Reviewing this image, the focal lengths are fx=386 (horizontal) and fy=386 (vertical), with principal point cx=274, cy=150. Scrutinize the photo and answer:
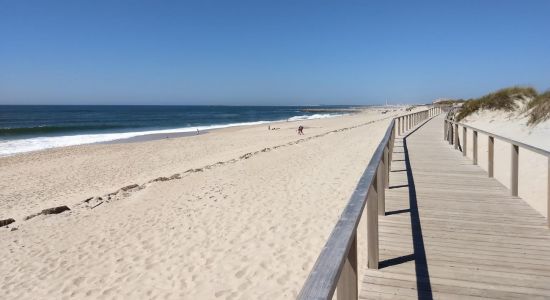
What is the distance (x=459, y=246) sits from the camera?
362cm

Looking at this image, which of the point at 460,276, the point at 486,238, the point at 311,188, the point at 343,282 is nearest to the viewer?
the point at 343,282

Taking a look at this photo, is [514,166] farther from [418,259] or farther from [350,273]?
[350,273]

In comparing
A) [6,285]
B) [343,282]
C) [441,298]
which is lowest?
[6,285]

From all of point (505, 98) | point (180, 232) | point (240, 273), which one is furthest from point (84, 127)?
point (240, 273)

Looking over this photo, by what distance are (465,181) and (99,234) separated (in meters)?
6.31

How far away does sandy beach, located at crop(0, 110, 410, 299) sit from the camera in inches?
186

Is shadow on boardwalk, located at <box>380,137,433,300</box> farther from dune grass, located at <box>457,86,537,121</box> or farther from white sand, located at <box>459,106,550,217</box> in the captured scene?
dune grass, located at <box>457,86,537,121</box>

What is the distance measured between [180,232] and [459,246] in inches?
171

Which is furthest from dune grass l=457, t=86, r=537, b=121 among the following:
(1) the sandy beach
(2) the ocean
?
(2) the ocean

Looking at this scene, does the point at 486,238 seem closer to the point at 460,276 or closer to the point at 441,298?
the point at 460,276

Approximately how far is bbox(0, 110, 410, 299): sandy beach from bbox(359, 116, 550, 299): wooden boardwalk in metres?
1.40

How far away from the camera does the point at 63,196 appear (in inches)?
422

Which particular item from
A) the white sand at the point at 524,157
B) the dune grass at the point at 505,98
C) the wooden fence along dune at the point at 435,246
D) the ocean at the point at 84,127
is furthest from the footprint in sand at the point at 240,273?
the ocean at the point at 84,127

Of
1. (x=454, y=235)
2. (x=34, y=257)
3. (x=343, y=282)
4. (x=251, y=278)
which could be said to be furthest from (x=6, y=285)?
(x=454, y=235)
